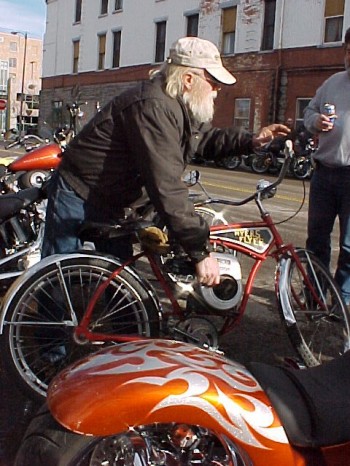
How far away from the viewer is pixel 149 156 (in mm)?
3322

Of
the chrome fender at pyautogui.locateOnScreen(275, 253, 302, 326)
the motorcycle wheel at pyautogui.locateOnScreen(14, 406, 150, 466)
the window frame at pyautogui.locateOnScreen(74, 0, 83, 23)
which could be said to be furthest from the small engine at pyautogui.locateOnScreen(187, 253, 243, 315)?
the window frame at pyautogui.locateOnScreen(74, 0, 83, 23)

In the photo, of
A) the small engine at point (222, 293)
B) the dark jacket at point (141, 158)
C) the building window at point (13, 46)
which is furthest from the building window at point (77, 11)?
the building window at point (13, 46)

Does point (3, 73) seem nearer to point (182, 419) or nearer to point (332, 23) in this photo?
point (332, 23)

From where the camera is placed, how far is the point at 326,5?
1042 inches

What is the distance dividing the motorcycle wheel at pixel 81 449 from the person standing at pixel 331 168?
9.37 feet

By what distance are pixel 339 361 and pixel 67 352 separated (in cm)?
161

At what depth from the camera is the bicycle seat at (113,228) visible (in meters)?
3.61

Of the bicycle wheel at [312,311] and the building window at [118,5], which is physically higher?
the building window at [118,5]

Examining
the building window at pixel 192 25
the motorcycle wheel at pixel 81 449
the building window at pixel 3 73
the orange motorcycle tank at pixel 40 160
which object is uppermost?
the building window at pixel 3 73

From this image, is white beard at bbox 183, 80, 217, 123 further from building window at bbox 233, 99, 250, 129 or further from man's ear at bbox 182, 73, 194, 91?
building window at bbox 233, 99, 250, 129

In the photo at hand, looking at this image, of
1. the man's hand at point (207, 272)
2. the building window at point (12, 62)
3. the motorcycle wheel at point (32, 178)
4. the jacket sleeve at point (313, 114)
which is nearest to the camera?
the man's hand at point (207, 272)

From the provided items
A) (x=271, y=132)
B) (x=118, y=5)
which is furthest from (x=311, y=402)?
(x=118, y=5)

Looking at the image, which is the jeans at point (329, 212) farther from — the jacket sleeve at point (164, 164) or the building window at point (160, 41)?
the building window at point (160, 41)

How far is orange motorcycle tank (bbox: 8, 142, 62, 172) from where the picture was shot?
672cm
